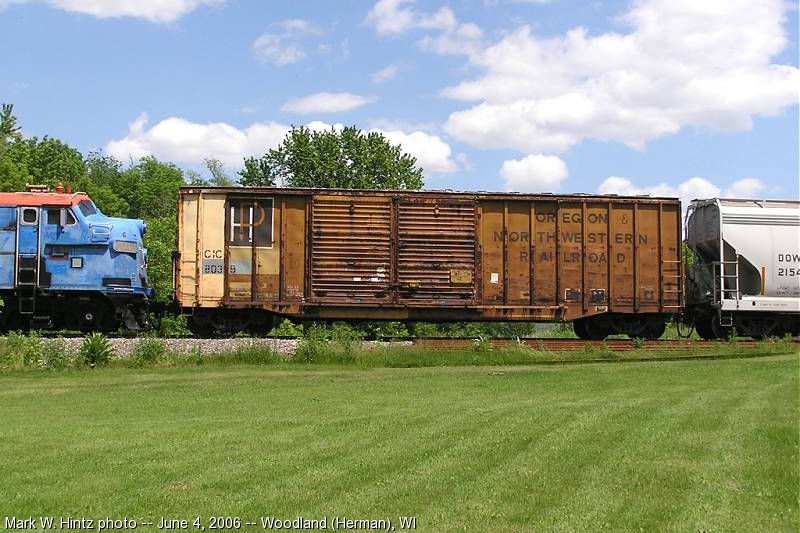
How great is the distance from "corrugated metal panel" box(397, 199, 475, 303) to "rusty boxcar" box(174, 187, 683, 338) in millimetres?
27

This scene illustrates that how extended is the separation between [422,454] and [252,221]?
13728mm

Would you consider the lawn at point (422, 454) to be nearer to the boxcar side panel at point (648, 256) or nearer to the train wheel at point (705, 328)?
the boxcar side panel at point (648, 256)

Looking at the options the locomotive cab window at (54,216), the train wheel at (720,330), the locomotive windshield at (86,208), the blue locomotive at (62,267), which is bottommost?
the train wheel at (720,330)

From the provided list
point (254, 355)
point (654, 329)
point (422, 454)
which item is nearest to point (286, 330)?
point (654, 329)

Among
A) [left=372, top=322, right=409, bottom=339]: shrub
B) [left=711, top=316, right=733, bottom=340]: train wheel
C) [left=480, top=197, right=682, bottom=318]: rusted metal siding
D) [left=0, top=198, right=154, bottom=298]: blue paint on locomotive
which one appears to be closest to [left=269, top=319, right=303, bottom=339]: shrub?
[left=372, top=322, right=409, bottom=339]: shrub

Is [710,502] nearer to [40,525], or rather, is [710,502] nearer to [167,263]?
[40,525]

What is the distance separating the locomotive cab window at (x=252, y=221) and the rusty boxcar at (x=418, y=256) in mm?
26

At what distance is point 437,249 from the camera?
66.4 ft

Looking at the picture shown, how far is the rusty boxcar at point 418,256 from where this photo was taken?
65.5ft

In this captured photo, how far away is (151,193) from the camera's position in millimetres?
95562

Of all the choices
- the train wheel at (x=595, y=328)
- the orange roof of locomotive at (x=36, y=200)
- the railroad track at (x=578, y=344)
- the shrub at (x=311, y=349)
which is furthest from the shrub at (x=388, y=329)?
the shrub at (x=311, y=349)

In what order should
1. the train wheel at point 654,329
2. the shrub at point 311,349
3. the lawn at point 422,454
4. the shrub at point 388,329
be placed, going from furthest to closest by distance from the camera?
the shrub at point 388,329, the train wheel at point 654,329, the shrub at point 311,349, the lawn at point 422,454

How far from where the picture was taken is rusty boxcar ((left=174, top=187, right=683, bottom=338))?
786 inches

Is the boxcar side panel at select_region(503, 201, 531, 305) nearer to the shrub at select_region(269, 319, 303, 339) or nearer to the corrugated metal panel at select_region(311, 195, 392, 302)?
Result: the corrugated metal panel at select_region(311, 195, 392, 302)
